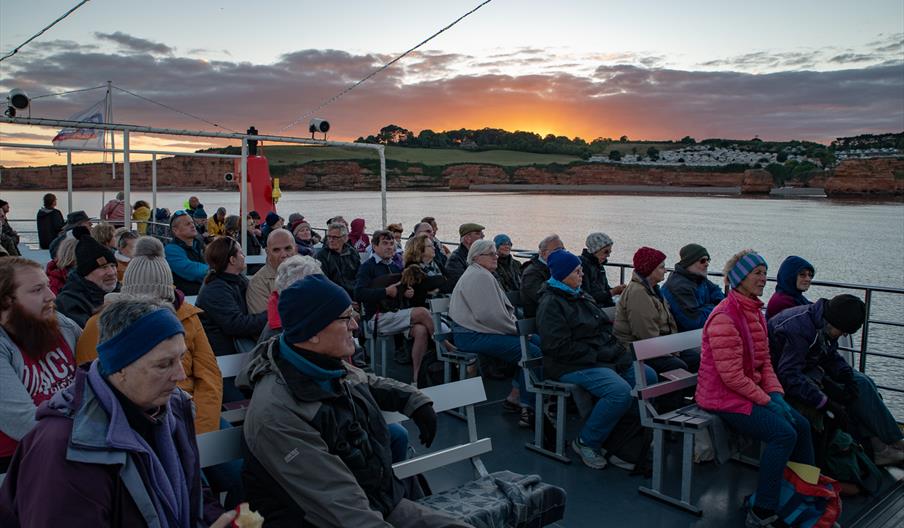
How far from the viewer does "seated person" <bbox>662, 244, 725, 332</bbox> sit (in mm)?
5500

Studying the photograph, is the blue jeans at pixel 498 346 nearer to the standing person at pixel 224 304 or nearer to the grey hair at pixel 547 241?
the grey hair at pixel 547 241

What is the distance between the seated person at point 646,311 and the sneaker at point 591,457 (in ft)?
3.32

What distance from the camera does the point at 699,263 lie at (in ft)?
18.3

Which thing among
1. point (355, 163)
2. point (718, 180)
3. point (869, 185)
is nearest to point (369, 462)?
point (355, 163)

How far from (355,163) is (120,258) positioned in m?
89.4

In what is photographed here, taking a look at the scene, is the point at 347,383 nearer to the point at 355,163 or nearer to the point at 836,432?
the point at 836,432

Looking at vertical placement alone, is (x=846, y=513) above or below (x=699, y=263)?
below

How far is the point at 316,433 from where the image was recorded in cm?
217

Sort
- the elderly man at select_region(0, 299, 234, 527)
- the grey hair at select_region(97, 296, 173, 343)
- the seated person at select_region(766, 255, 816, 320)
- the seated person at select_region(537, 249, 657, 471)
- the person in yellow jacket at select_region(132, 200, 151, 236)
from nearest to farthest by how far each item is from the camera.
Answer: the elderly man at select_region(0, 299, 234, 527) → the grey hair at select_region(97, 296, 173, 343) → the seated person at select_region(537, 249, 657, 471) → the seated person at select_region(766, 255, 816, 320) → the person in yellow jacket at select_region(132, 200, 151, 236)

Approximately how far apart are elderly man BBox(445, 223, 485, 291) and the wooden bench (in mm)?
3270

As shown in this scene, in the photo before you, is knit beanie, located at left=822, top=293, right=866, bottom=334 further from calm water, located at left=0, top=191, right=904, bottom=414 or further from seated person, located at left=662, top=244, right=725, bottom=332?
calm water, located at left=0, top=191, right=904, bottom=414

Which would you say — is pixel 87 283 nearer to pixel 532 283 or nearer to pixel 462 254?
pixel 532 283

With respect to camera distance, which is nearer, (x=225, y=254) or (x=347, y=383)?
(x=347, y=383)

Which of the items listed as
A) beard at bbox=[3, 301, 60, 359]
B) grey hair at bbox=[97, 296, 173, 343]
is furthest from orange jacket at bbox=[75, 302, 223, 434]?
grey hair at bbox=[97, 296, 173, 343]
